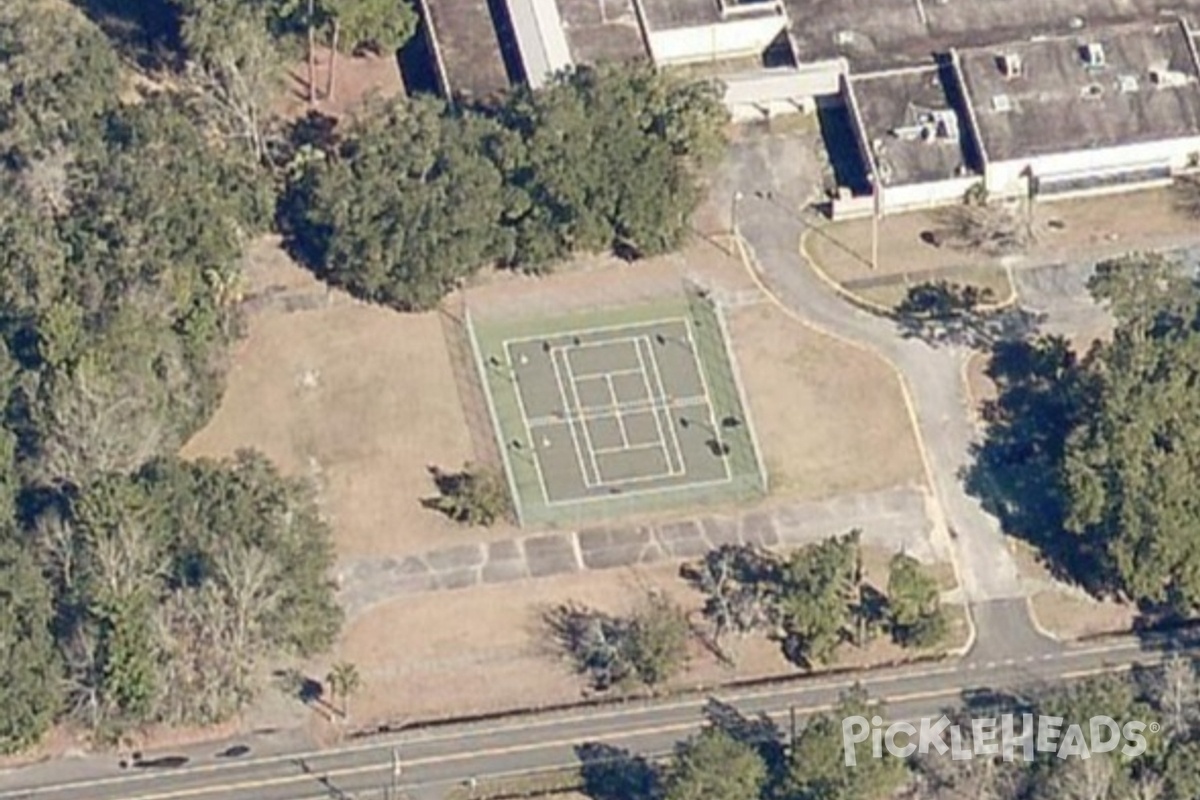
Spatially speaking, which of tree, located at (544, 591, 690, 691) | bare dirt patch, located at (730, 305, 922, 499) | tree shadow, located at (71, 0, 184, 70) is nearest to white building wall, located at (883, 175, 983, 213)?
bare dirt patch, located at (730, 305, 922, 499)

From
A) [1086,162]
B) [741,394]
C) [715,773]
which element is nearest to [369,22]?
[741,394]

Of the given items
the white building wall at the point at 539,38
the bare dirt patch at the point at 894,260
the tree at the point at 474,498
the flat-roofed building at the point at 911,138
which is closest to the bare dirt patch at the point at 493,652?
the tree at the point at 474,498

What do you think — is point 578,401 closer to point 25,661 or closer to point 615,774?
point 615,774

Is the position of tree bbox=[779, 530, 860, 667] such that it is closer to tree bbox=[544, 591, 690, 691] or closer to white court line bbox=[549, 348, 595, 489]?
tree bbox=[544, 591, 690, 691]

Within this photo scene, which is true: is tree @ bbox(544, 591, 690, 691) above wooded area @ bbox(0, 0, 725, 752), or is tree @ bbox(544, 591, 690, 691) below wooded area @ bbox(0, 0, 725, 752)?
below

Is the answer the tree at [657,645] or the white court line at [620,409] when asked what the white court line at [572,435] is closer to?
the white court line at [620,409]

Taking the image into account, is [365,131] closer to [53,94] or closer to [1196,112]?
[53,94]

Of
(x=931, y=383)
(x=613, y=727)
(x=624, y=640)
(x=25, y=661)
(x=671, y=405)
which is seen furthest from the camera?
(x=931, y=383)
